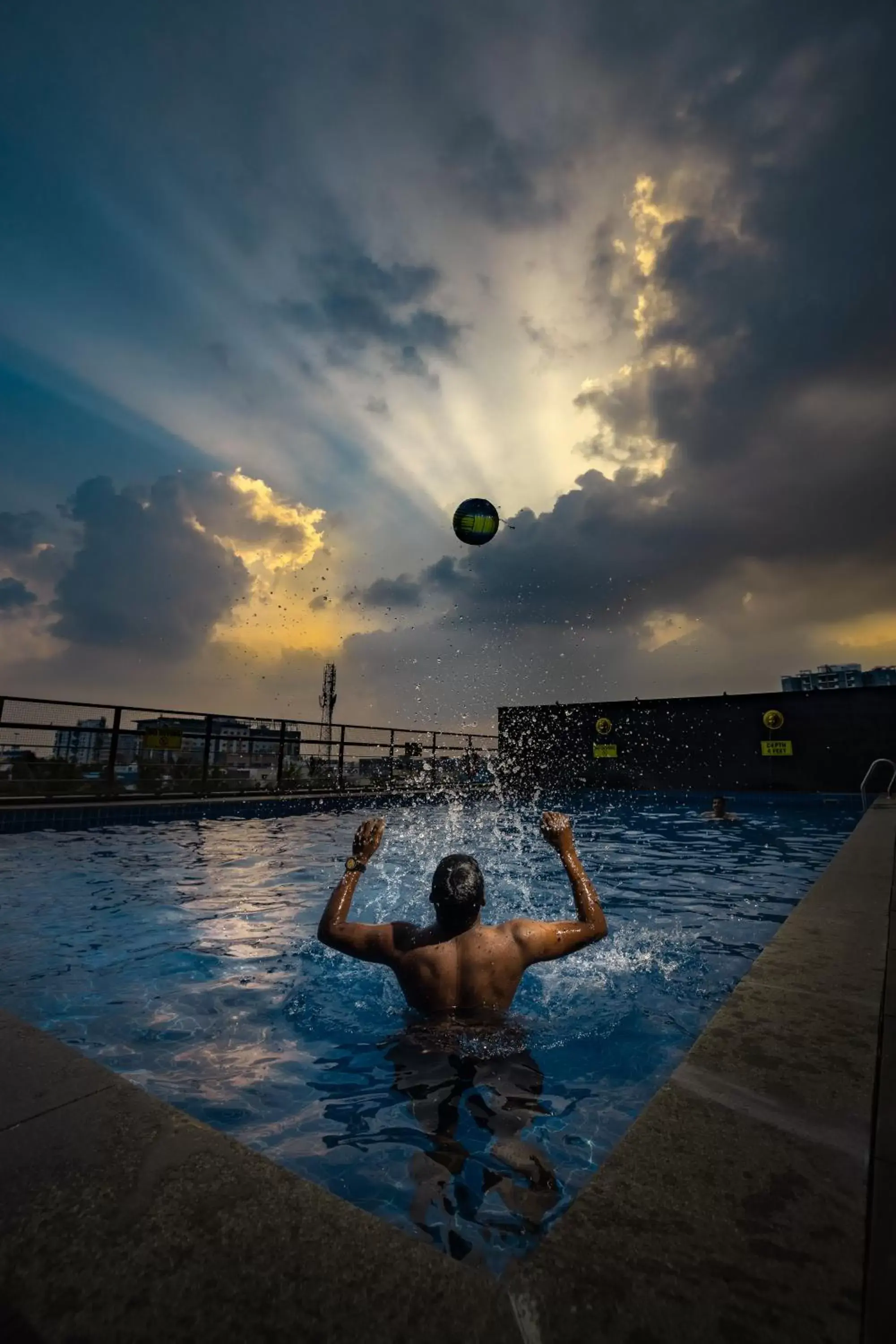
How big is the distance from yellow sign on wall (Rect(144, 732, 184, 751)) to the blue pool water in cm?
384

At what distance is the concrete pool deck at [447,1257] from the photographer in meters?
1.00

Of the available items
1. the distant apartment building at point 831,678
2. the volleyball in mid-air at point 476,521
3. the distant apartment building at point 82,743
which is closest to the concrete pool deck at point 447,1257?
the volleyball in mid-air at point 476,521

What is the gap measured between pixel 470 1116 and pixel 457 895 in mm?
850

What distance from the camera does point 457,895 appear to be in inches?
105

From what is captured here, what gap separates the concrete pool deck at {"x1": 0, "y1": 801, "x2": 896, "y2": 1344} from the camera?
1000mm

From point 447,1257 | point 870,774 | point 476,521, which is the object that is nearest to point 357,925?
point 447,1257

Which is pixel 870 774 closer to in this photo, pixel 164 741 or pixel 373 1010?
pixel 373 1010

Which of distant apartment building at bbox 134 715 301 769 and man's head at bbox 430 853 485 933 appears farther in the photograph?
distant apartment building at bbox 134 715 301 769

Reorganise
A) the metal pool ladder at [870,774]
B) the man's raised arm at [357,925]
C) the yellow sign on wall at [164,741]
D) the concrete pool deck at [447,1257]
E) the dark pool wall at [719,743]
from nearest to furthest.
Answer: the concrete pool deck at [447,1257] → the man's raised arm at [357,925] → the metal pool ladder at [870,774] → the yellow sign on wall at [164,741] → the dark pool wall at [719,743]

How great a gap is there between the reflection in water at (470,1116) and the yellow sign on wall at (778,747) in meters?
22.6

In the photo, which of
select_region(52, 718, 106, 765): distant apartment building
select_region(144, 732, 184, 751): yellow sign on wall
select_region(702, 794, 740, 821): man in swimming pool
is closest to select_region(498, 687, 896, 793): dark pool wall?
select_region(702, 794, 740, 821): man in swimming pool

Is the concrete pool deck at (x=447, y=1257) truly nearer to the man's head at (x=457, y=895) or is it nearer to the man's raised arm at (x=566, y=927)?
the man's raised arm at (x=566, y=927)

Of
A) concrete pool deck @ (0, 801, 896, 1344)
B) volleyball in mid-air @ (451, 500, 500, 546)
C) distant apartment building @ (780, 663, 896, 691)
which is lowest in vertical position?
concrete pool deck @ (0, 801, 896, 1344)

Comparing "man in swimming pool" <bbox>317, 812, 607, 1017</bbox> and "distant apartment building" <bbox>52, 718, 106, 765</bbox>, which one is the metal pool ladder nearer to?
"man in swimming pool" <bbox>317, 812, 607, 1017</bbox>
